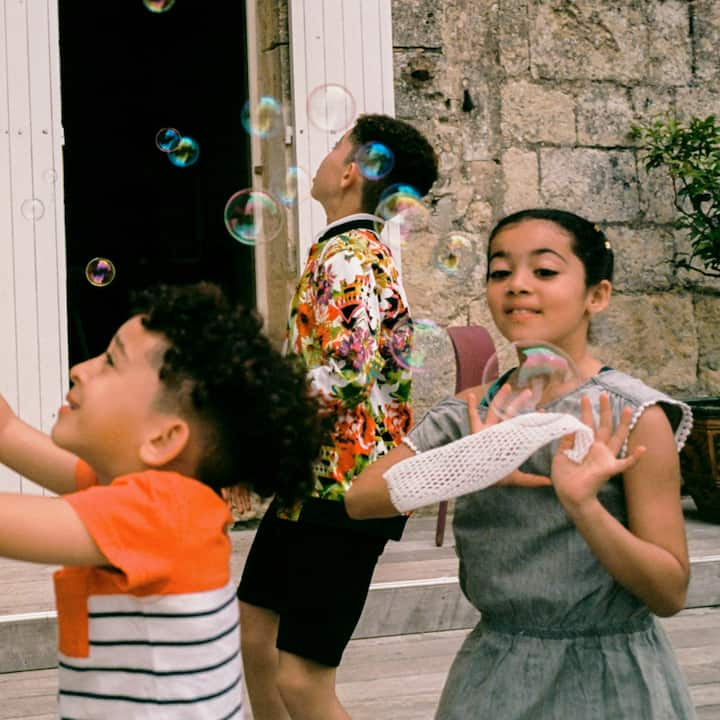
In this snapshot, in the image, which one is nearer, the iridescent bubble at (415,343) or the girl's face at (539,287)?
the girl's face at (539,287)

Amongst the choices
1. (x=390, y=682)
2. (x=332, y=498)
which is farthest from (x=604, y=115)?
(x=332, y=498)

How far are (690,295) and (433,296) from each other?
1.48m

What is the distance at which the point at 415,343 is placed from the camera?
2.68m

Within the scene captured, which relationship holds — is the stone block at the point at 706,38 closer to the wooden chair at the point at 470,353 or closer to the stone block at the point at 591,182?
the stone block at the point at 591,182

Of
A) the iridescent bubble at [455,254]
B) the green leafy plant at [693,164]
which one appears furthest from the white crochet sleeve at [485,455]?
the green leafy plant at [693,164]

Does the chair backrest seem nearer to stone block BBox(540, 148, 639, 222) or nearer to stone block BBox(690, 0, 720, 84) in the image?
stone block BBox(540, 148, 639, 222)

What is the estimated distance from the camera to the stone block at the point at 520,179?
614cm

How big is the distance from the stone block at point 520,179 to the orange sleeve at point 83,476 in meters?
4.50

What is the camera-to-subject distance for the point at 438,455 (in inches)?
67.9

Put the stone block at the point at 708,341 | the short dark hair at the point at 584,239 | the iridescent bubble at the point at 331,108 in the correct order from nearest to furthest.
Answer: the short dark hair at the point at 584,239 → the iridescent bubble at the point at 331,108 → the stone block at the point at 708,341

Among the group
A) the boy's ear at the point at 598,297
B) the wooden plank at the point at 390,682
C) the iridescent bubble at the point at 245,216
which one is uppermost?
the iridescent bubble at the point at 245,216

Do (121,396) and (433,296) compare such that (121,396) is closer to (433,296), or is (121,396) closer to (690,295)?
(433,296)

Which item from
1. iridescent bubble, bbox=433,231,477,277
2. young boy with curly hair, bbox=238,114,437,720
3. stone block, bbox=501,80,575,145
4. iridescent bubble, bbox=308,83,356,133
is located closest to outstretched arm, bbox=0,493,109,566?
young boy with curly hair, bbox=238,114,437,720

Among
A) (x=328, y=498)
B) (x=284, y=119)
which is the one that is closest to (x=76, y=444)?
(x=328, y=498)
